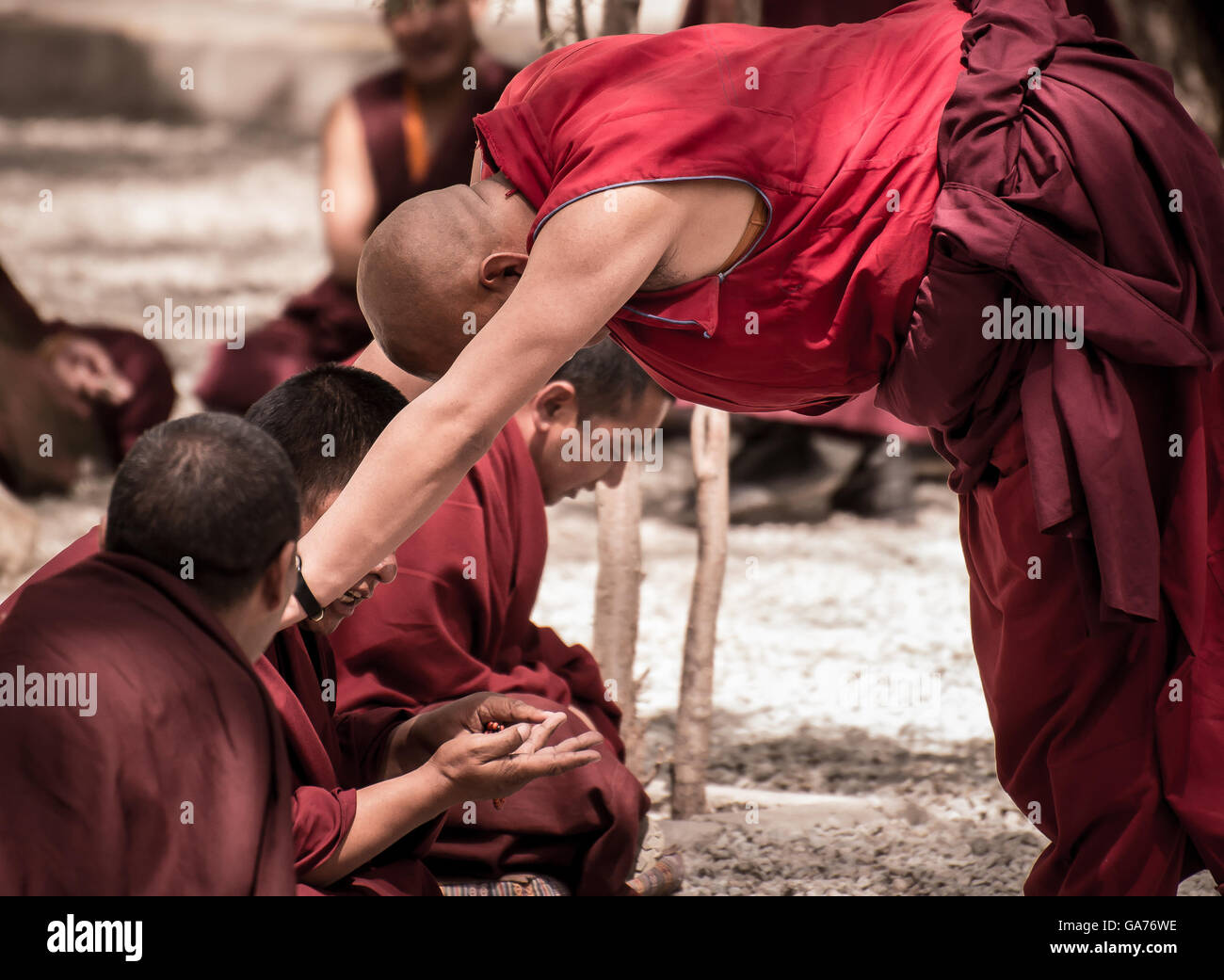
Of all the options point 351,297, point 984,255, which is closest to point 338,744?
point 984,255

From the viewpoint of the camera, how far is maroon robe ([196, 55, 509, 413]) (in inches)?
220

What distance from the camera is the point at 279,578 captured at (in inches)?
60.1

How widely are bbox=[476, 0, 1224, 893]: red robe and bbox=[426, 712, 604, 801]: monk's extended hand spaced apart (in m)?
0.51

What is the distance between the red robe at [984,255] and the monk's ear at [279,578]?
490 millimetres

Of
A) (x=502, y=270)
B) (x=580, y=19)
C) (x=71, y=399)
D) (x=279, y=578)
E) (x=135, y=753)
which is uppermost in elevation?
(x=580, y=19)

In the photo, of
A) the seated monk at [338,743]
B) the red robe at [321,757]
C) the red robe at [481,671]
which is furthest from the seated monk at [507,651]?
the seated monk at [338,743]

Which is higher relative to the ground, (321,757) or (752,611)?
(321,757)

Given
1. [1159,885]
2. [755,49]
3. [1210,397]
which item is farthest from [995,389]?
[1159,885]

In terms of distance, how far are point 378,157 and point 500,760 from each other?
4.23 meters

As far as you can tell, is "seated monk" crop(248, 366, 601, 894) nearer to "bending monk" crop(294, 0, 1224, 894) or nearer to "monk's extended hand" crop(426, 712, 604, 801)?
"monk's extended hand" crop(426, 712, 604, 801)

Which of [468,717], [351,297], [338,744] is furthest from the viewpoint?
[351,297]

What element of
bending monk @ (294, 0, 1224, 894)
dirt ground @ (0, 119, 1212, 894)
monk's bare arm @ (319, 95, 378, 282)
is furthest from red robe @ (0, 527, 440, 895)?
monk's bare arm @ (319, 95, 378, 282)

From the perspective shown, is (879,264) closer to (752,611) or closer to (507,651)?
(507,651)

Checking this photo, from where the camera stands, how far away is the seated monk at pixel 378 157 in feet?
18.4
